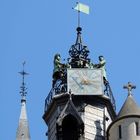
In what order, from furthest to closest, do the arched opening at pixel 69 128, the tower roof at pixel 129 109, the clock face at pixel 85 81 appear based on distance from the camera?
the clock face at pixel 85 81, the arched opening at pixel 69 128, the tower roof at pixel 129 109

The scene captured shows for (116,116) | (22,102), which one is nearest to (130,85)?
(116,116)

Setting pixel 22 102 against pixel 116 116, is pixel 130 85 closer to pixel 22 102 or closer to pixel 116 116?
pixel 116 116

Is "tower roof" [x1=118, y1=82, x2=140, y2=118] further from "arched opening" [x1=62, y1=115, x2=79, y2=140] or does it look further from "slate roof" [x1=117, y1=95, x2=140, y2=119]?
"arched opening" [x1=62, y1=115, x2=79, y2=140]

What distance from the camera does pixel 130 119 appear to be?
243ft

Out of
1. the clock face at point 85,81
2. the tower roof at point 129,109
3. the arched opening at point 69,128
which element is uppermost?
the clock face at point 85,81

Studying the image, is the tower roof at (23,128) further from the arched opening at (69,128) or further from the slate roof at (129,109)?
the slate roof at (129,109)

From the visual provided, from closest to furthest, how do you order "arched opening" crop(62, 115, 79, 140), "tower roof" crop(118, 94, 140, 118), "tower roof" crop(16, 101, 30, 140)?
"tower roof" crop(118, 94, 140, 118)
"arched opening" crop(62, 115, 79, 140)
"tower roof" crop(16, 101, 30, 140)

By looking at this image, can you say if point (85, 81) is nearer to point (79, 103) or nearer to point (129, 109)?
point (79, 103)

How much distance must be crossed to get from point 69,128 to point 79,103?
190cm

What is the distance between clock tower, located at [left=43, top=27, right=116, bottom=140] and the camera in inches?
2948

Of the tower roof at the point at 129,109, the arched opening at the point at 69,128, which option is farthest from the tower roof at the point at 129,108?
the arched opening at the point at 69,128

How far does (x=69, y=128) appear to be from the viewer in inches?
2950

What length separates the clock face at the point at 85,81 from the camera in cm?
7656

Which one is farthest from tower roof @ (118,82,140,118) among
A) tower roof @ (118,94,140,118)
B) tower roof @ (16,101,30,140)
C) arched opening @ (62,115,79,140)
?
tower roof @ (16,101,30,140)
